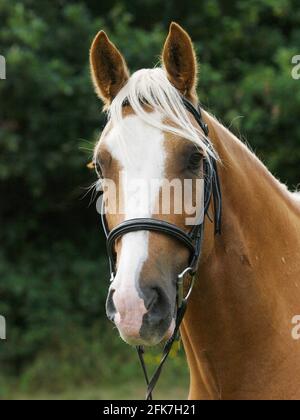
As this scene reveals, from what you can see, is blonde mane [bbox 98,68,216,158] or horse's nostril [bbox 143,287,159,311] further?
blonde mane [bbox 98,68,216,158]

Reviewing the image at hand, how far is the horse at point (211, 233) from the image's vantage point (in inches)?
112

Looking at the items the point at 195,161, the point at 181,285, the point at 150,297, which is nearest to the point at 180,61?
the point at 195,161

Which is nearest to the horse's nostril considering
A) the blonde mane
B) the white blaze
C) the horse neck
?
the white blaze

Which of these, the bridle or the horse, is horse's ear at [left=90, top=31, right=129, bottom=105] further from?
the bridle

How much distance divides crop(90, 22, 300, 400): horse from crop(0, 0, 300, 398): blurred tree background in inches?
246

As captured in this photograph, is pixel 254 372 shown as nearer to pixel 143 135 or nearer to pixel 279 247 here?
pixel 279 247

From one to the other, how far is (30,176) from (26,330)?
7.35ft

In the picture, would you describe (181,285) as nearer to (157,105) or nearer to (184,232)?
(184,232)

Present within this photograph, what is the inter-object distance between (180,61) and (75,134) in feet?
23.4

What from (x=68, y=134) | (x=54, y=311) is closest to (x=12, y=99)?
(x=68, y=134)

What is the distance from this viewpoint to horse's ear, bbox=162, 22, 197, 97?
3090 mm

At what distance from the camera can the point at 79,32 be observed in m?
10.1

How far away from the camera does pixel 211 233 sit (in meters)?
3.08

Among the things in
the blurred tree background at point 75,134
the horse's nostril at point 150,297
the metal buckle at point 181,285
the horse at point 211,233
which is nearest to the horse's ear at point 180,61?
the horse at point 211,233
